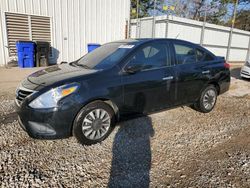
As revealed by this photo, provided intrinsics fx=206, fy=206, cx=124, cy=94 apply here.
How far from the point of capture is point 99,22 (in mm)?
10836

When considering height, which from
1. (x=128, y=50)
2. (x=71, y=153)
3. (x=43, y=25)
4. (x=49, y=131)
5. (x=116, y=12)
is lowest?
(x=71, y=153)

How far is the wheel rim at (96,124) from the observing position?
293 centimetres

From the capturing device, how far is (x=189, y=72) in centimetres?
391

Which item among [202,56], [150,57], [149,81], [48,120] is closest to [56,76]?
[48,120]

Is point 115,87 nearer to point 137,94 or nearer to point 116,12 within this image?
point 137,94

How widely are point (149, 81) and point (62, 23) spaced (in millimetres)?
7894

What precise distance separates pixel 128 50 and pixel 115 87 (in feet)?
2.33

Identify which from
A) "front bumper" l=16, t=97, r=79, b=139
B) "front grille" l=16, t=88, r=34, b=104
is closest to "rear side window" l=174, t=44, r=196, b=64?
"front bumper" l=16, t=97, r=79, b=139

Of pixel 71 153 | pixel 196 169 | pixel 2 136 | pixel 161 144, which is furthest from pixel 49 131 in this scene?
pixel 196 169

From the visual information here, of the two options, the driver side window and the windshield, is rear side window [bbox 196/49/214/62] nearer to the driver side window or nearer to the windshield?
the driver side window

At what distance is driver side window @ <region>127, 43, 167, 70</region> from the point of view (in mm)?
3334

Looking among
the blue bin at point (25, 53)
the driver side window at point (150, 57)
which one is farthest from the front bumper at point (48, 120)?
the blue bin at point (25, 53)

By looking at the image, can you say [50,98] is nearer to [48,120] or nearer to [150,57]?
[48,120]

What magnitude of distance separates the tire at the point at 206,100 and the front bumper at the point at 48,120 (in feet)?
8.83
